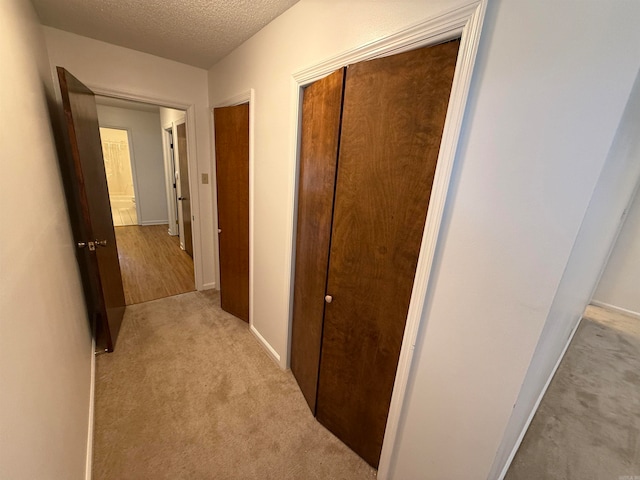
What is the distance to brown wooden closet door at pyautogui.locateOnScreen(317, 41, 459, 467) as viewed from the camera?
916 mm

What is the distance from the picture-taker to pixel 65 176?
6.10 feet

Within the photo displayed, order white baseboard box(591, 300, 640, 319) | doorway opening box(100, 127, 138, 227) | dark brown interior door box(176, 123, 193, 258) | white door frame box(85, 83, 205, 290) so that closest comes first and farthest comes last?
1. white door frame box(85, 83, 205, 290)
2. white baseboard box(591, 300, 640, 319)
3. dark brown interior door box(176, 123, 193, 258)
4. doorway opening box(100, 127, 138, 227)

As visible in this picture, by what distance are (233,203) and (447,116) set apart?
1.90 m

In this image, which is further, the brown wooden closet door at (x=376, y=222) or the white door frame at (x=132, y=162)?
the white door frame at (x=132, y=162)

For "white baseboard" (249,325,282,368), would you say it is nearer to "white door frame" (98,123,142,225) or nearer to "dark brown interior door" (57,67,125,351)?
"dark brown interior door" (57,67,125,351)

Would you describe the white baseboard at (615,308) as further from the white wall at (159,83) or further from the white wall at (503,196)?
the white wall at (159,83)

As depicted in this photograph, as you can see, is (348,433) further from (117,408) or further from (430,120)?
(430,120)

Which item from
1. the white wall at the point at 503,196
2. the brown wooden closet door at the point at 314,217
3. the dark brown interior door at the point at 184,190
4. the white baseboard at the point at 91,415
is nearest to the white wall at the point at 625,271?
the white wall at the point at 503,196

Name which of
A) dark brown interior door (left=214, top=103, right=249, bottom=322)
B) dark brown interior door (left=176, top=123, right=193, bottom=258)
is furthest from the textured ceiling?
dark brown interior door (left=176, top=123, right=193, bottom=258)

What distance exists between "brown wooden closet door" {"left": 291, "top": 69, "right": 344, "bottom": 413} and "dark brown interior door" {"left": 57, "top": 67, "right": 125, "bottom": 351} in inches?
55.7

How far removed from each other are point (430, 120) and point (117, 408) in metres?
2.29

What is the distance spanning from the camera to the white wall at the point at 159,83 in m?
2.00

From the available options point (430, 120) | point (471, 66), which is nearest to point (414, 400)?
point (430, 120)

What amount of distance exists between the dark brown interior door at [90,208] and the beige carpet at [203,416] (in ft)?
1.09
